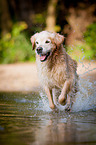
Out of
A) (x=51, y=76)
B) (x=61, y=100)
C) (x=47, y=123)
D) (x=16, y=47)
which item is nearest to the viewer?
(x=47, y=123)

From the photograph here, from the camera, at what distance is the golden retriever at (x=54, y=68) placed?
19.3 ft

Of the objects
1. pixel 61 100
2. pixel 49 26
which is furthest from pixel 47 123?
pixel 49 26

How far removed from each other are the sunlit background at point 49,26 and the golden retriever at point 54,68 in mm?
8068

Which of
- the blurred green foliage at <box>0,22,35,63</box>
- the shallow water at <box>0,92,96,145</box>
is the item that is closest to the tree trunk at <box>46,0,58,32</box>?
the blurred green foliage at <box>0,22,35,63</box>

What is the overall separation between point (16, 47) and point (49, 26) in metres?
2.33

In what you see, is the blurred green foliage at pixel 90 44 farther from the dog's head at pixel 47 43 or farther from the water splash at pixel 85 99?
the dog's head at pixel 47 43

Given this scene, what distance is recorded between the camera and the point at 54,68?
6086 millimetres

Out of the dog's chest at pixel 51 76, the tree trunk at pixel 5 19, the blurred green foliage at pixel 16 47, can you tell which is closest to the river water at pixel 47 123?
the dog's chest at pixel 51 76

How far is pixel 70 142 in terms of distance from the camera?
3619mm

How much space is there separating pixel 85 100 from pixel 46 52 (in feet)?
5.53

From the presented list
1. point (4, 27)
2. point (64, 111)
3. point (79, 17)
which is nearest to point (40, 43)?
point (64, 111)

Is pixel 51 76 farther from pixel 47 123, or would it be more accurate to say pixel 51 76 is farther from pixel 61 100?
pixel 47 123

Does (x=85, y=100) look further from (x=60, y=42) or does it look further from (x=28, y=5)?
(x=28, y=5)

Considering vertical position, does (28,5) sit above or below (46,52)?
above
